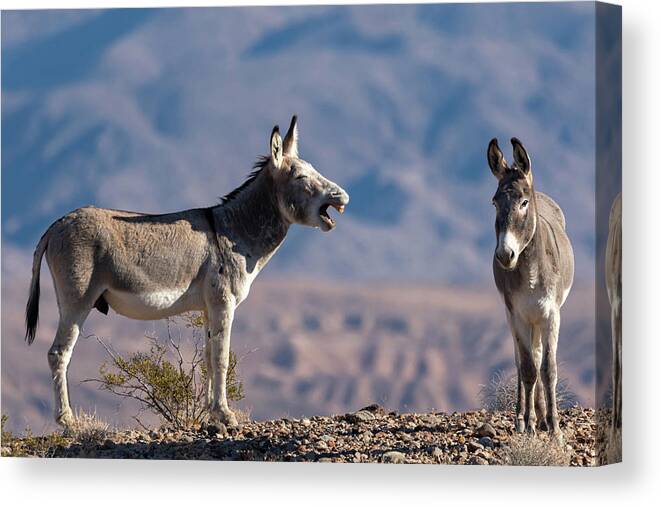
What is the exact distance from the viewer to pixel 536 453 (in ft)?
44.4

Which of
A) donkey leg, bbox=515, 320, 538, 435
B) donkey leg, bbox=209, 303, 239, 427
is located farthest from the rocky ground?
donkey leg, bbox=515, 320, 538, 435

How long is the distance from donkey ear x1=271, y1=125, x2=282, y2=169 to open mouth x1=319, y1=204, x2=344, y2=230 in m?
0.57

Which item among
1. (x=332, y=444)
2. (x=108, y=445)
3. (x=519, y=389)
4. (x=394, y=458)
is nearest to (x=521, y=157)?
(x=519, y=389)

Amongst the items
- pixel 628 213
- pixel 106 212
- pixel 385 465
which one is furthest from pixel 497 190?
pixel 106 212

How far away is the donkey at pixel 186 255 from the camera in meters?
14.2

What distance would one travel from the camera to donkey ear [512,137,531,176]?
13.4 metres

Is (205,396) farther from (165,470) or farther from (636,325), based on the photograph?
(636,325)

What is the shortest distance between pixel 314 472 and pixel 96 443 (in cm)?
203

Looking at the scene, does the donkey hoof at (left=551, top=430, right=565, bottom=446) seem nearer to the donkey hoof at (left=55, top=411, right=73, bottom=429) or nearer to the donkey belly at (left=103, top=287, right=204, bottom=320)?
the donkey belly at (left=103, top=287, right=204, bottom=320)

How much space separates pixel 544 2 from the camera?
1369cm

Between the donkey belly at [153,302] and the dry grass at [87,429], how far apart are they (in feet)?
3.28

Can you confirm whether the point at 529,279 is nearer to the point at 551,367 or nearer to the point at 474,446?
the point at 551,367

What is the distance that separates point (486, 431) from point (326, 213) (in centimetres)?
245

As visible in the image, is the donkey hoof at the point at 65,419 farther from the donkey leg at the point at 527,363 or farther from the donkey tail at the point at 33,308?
the donkey leg at the point at 527,363
